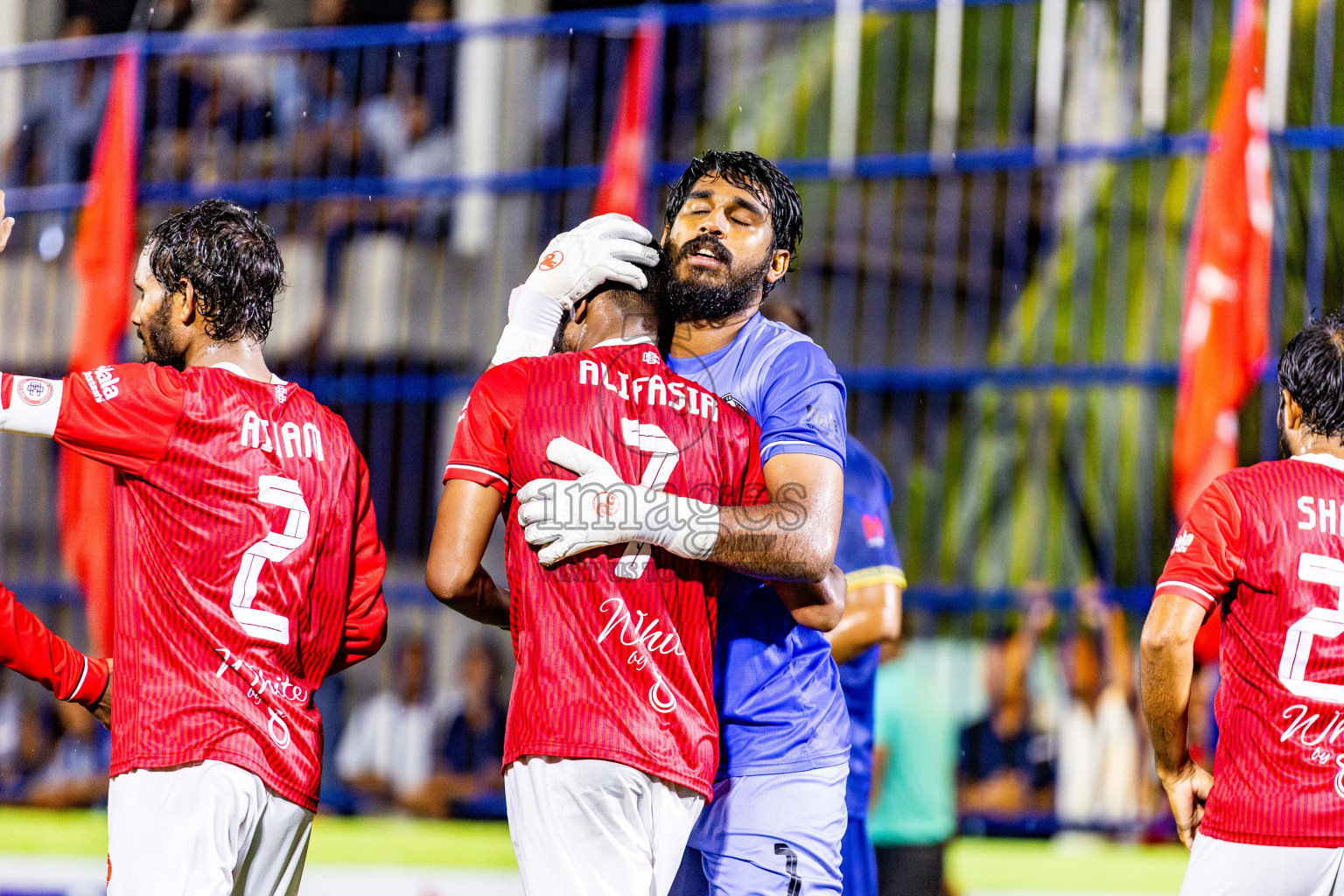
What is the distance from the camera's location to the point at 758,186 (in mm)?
2879

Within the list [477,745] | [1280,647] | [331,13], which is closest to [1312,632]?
[1280,647]

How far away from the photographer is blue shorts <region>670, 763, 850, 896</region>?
2674 mm

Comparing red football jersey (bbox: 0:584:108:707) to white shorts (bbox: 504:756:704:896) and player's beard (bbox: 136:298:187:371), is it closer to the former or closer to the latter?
player's beard (bbox: 136:298:187:371)

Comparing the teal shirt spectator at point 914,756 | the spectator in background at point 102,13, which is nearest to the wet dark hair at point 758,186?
the teal shirt spectator at point 914,756

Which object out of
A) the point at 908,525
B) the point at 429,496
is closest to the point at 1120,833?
the point at 908,525

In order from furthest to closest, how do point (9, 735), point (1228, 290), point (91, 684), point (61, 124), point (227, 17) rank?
A: point (227, 17) → point (61, 124) → point (9, 735) → point (1228, 290) → point (91, 684)

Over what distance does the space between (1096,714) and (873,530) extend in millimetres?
2130

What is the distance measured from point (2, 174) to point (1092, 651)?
5.04m

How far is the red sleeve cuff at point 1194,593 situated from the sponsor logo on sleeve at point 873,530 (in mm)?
936

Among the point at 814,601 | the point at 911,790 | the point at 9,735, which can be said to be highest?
the point at 814,601

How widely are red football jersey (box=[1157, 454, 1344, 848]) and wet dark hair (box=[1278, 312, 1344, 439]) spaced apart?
11cm

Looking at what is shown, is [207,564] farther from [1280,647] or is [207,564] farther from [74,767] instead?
[74,767]

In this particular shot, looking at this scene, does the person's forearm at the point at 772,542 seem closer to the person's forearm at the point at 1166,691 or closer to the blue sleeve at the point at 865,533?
the person's forearm at the point at 1166,691

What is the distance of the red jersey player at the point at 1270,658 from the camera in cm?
275
